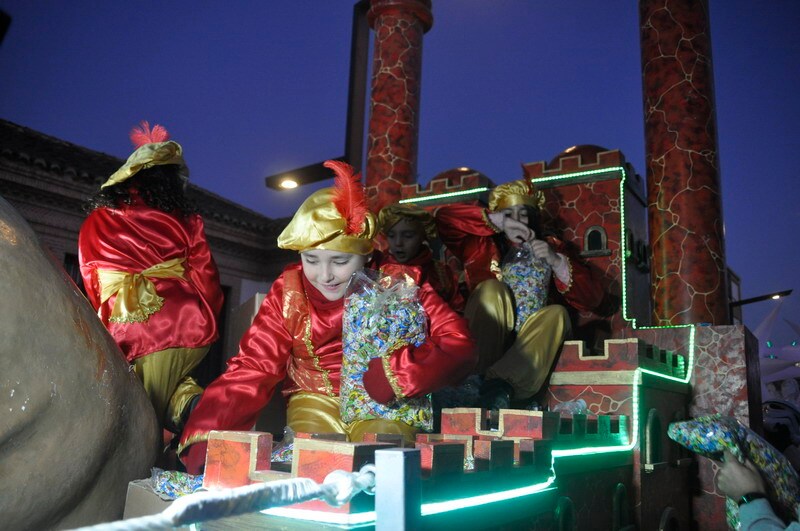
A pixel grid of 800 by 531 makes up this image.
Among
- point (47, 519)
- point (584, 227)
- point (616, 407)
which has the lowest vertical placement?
point (47, 519)

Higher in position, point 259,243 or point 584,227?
point 259,243

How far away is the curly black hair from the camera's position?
3.75 m

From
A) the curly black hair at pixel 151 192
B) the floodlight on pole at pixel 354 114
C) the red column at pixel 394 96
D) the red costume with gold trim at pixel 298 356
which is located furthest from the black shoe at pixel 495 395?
the floodlight on pole at pixel 354 114

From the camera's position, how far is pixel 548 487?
2406 mm

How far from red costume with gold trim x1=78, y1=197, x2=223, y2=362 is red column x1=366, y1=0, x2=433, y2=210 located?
351cm

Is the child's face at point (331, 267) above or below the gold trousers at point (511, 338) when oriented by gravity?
above

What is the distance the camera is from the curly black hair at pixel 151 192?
3754 mm

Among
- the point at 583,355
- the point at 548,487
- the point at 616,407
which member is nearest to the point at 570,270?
the point at 583,355

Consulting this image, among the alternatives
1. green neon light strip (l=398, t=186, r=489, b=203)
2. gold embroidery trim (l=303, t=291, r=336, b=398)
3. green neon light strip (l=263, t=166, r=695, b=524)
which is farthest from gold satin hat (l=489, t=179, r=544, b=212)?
gold embroidery trim (l=303, t=291, r=336, b=398)

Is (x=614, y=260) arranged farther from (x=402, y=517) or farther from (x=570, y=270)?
(x=402, y=517)

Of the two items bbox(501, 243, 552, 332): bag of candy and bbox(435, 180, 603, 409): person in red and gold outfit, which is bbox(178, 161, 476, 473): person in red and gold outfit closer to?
bbox(435, 180, 603, 409): person in red and gold outfit

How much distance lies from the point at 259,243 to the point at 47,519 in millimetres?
10051

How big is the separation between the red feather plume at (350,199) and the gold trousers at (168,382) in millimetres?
1096

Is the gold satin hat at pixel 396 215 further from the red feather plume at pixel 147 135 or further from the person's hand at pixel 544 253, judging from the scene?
the red feather plume at pixel 147 135
